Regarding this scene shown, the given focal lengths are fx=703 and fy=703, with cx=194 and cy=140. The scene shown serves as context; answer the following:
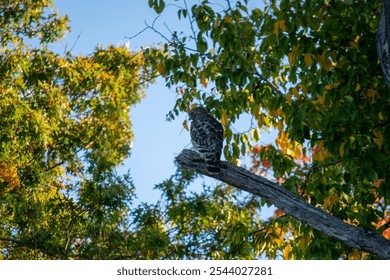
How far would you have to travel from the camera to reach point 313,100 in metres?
9.18

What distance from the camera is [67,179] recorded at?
16984 millimetres

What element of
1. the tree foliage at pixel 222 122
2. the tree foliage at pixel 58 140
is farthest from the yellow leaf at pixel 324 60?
the tree foliage at pixel 58 140

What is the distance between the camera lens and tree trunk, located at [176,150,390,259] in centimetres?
703

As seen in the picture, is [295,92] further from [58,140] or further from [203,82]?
[58,140]

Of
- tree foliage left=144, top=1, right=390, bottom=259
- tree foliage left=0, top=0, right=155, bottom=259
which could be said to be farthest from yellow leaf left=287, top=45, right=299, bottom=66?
tree foliage left=0, top=0, right=155, bottom=259

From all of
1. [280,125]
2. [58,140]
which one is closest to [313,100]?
[280,125]

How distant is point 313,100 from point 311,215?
247cm

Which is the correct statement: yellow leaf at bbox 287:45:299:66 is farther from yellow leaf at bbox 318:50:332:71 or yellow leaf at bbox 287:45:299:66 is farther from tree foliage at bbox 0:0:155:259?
tree foliage at bbox 0:0:155:259

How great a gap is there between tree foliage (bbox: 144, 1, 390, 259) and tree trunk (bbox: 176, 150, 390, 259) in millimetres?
925

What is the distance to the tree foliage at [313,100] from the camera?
322 inches
